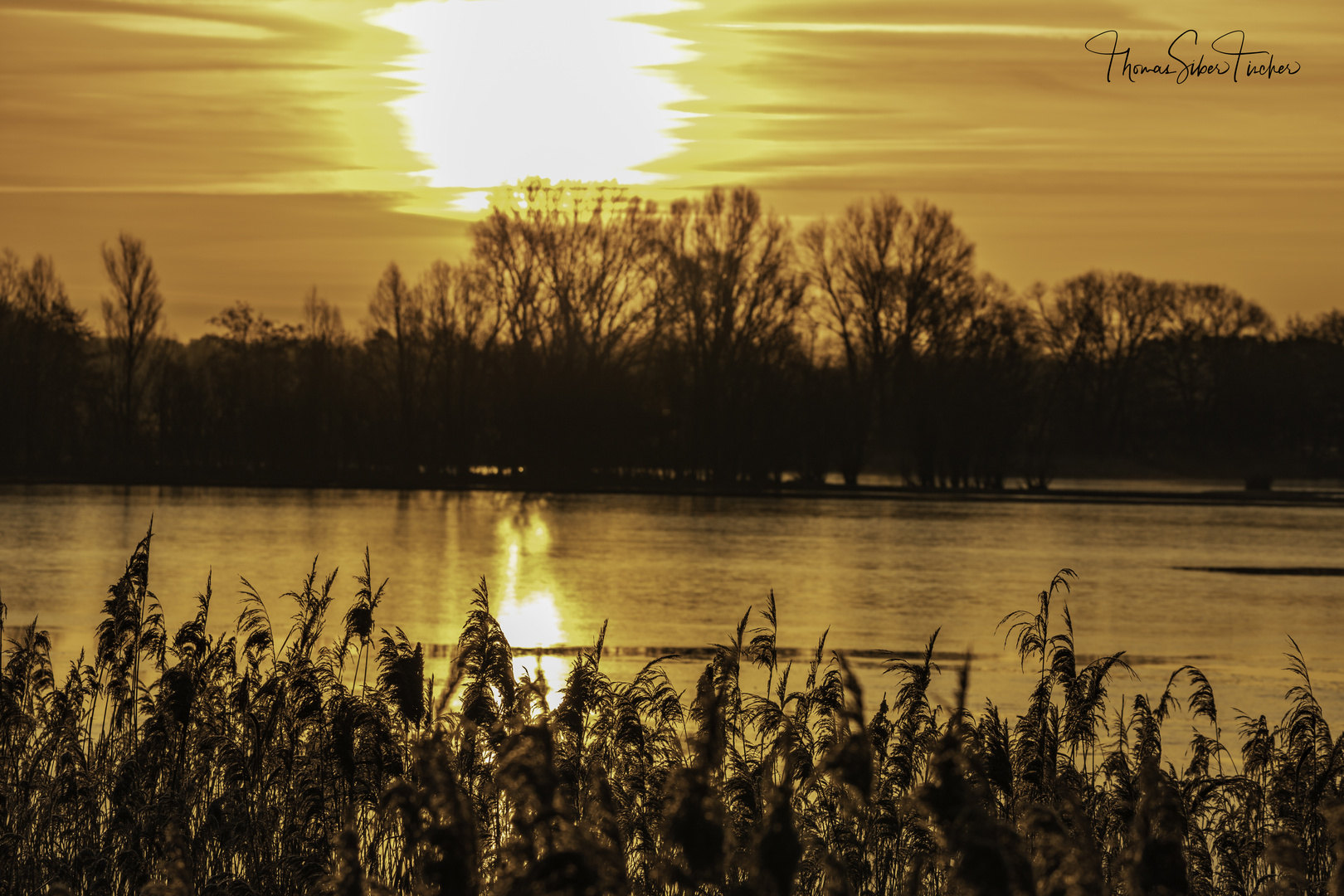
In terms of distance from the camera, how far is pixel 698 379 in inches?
2852

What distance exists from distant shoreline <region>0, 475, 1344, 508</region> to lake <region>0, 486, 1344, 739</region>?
11671 mm

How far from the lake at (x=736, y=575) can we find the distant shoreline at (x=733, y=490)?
1167 cm

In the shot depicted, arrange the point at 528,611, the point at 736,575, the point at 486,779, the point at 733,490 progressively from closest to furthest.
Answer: the point at 486,779
the point at 528,611
the point at 736,575
the point at 733,490

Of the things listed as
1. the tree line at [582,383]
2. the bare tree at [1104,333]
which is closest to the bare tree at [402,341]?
the tree line at [582,383]

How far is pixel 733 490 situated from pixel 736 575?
125 feet

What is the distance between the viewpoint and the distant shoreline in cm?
6469

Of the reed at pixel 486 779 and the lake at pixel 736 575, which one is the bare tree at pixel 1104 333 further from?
the reed at pixel 486 779

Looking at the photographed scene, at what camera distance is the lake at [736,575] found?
18.9m

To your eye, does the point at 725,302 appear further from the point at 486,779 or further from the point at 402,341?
the point at 486,779

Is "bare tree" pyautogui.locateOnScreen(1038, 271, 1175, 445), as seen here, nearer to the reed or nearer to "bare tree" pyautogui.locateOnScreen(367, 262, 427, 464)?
"bare tree" pyautogui.locateOnScreen(367, 262, 427, 464)

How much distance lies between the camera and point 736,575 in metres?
28.4

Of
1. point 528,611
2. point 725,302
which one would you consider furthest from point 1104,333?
point 528,611

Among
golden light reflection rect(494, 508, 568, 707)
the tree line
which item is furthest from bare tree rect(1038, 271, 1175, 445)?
golden light reflection rect(494, 508, 568, 707)

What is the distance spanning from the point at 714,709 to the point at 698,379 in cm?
6872
